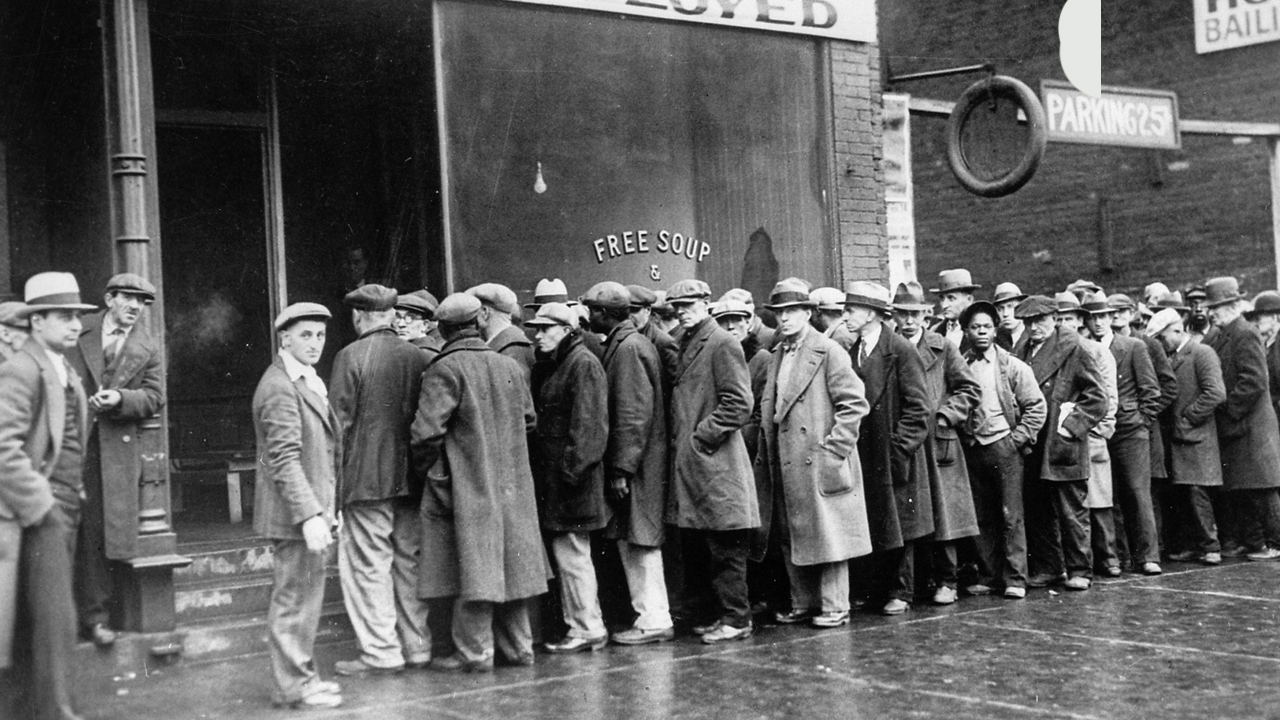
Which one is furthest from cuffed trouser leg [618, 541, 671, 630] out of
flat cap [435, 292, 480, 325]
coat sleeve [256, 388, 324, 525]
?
coat sleeve [256, 388, 324, 525]

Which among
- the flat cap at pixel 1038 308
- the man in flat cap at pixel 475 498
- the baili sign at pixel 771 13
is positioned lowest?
the man in flat cap at pixel 475 498

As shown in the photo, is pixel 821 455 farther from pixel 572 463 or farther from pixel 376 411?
pixel 376 411

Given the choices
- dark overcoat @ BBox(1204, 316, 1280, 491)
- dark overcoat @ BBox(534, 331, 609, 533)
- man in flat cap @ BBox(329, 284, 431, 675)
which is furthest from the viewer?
dark overcoat @ BBox(1204, 316, 1280, 491)

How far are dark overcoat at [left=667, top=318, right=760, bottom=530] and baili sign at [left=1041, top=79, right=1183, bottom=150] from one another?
445 centimetres

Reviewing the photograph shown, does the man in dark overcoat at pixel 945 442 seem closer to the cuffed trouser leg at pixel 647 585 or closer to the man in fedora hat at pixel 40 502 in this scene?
the cuffed trouser leg at pixel 647 585

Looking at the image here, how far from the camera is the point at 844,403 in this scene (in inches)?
332

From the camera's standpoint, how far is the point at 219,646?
7535 millimetres

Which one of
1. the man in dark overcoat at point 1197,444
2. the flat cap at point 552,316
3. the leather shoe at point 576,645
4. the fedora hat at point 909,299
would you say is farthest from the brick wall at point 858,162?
the leather shoe at point 576,645

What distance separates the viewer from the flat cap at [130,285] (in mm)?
7344

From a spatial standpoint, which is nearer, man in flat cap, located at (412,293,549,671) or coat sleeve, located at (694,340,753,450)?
man in flat cap, located at (412,293,549,671)

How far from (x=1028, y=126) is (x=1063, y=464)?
2.85 metres

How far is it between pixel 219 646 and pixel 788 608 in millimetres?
3522

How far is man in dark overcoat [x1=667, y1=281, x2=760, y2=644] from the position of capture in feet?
26.7

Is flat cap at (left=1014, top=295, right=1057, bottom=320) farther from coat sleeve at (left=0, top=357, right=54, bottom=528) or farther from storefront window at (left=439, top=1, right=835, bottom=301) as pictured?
coat sleeve at (left=0, top=357, right=54, bottom=528)
